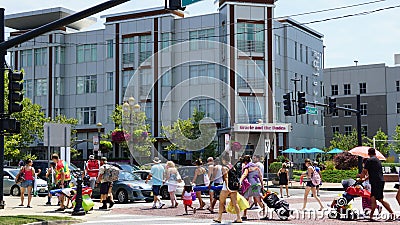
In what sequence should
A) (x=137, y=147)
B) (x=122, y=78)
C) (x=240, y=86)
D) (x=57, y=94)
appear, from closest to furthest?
1. (x=137, y=147)
2. (x=240, y=86)
3. (x=122, y=78)
4. (x=57, y=94)

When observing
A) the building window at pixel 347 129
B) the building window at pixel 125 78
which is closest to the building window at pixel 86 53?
the building window at pixel 125 78

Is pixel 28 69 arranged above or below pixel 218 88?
above

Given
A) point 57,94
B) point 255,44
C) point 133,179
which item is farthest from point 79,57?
point 133,179

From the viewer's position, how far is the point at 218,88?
2058cm

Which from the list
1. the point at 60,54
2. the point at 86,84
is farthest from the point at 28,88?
the point at 86,84

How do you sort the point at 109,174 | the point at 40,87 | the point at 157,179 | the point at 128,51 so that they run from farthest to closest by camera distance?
the point at 40,87 → the point at 128,51 → the point at 157,179 → the point at 109,174

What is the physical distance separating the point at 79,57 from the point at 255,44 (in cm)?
2107

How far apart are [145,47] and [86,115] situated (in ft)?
36.3

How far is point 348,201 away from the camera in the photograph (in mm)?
17719

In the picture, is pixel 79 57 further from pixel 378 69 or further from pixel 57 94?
pixel 378 69

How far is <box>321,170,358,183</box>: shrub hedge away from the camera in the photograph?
43416 mm

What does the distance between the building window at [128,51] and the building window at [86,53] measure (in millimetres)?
4499

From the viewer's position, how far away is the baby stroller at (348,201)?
56.9ft

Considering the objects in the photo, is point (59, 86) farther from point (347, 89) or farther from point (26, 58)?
point (347, 89)
